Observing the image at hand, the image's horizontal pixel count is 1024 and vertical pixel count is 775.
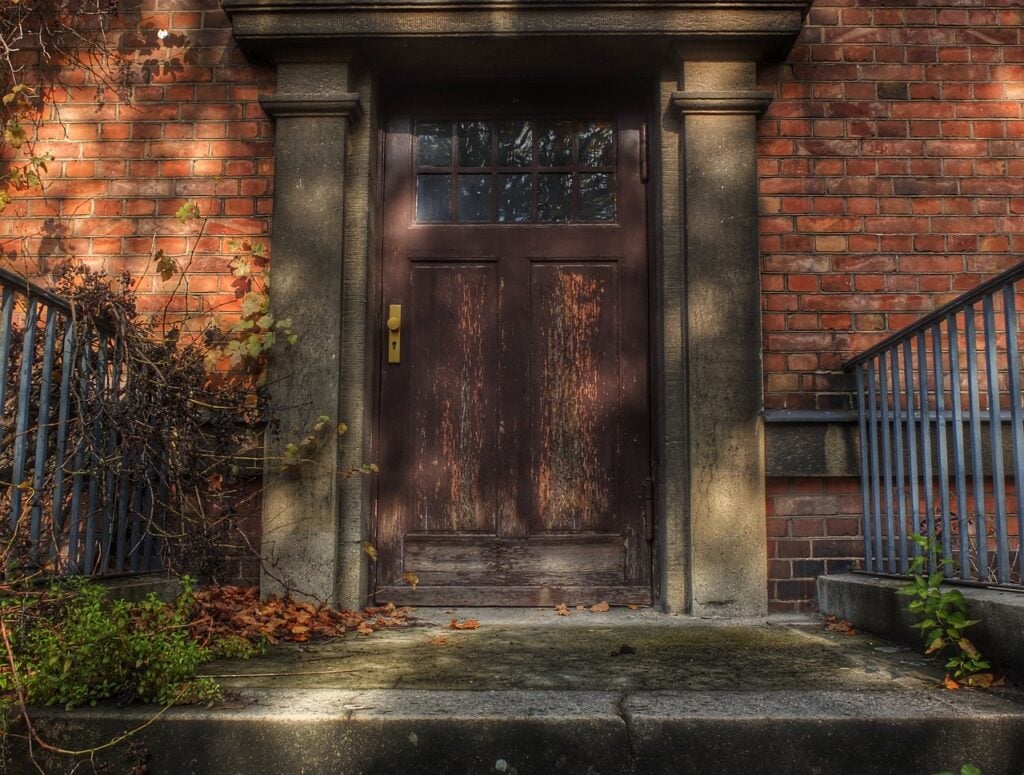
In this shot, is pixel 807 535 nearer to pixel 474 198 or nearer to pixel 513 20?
pixel 474 198

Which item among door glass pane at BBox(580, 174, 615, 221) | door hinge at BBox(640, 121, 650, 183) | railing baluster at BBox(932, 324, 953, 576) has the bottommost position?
railing baluster at BBox(932, 324, 953, 576)

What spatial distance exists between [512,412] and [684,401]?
2.65 feet

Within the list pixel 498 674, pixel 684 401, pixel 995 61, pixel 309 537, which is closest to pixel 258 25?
pixel 309 537

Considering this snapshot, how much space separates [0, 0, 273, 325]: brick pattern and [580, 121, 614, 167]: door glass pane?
1.51 m

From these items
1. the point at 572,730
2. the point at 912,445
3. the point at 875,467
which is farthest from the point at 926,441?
the point at 572,730

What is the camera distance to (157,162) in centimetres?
396

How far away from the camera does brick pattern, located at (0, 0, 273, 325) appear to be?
12.8 feet

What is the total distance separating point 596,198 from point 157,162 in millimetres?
2098

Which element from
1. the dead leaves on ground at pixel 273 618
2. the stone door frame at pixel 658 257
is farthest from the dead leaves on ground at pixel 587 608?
the dead leaves on ground at pixel 273 618

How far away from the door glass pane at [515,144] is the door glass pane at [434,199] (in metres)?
0.30

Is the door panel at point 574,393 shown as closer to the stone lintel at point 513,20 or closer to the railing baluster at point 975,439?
the stone lintel at point 513,20

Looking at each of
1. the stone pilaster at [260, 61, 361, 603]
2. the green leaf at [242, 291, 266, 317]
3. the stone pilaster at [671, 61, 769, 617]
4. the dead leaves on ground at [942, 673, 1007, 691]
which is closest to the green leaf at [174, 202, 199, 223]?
the stone pilaster at [260, 61, 361, 603]

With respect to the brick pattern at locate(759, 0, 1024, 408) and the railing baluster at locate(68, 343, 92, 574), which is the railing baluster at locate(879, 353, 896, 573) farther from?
the railing baluster at locate(68, 343, 92, 574)

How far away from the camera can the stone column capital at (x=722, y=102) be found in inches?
149
